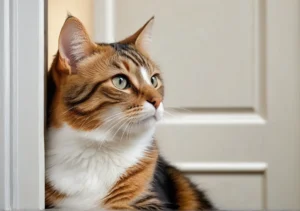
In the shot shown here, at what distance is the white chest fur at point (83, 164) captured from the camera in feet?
3.11

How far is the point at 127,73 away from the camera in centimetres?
96

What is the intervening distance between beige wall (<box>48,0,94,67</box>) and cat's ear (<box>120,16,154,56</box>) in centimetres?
10

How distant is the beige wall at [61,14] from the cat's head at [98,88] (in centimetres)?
4

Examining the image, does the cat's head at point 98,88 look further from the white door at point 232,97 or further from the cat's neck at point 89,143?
the white door at point 232,97

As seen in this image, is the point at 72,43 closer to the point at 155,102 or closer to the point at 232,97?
the point at 155,102

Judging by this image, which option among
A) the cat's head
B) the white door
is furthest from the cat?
the white door

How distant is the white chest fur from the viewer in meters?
0.95

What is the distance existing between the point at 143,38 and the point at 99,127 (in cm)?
26

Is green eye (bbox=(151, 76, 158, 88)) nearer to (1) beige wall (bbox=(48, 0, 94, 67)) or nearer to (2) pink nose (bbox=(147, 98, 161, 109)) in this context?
(2) pink nose (bbox=(147, 98, 161, 109))

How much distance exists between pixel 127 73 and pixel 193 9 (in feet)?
0.91

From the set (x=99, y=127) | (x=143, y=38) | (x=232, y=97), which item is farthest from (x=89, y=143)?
(x=232, y=97)

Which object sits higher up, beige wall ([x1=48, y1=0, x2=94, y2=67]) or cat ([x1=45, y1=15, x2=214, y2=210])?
beige wall ([x1=48, y1=0, x2=94, y2=67])

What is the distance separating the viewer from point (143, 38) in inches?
42.1
